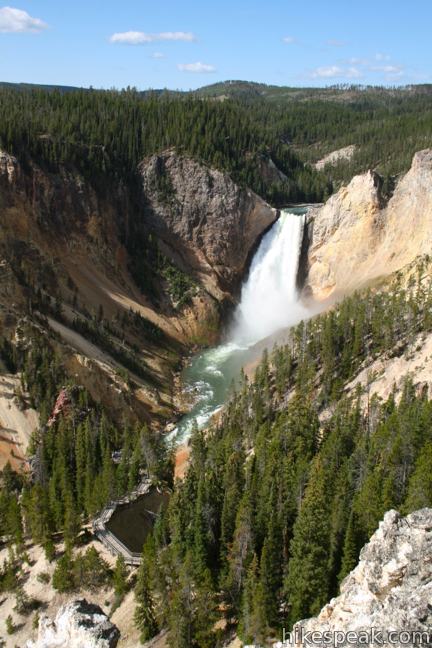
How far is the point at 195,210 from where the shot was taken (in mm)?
104625

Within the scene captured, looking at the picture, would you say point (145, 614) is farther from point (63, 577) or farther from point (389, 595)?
point (389, 595)

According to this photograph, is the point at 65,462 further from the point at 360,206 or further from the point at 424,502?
the point at 360,206

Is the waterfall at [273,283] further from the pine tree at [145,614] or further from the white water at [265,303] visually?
the pine tree at [145,614]

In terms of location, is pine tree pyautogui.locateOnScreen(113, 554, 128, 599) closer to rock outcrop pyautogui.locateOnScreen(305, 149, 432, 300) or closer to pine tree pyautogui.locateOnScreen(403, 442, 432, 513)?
pine tree pyautogui.locateOnScreen(403, 442, 432, 513)

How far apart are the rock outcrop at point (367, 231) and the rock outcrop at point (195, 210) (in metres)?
14.4

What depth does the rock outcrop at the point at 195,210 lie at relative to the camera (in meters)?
104

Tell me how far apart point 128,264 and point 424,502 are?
70366 millimetres

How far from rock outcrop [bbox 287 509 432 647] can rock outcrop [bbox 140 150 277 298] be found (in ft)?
273

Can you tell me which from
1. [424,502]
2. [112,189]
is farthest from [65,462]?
[112,189]

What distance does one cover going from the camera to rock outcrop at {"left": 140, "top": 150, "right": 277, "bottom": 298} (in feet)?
342

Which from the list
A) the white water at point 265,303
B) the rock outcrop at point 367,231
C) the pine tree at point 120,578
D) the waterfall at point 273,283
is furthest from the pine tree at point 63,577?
the waterfall at point 273,283

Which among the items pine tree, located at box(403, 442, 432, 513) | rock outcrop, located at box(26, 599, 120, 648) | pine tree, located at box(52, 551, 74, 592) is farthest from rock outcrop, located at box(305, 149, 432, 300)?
rock outcrop, located at box(26, 599, 120, 648)

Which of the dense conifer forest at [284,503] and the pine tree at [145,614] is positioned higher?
the dense conifer forest at [284,503]

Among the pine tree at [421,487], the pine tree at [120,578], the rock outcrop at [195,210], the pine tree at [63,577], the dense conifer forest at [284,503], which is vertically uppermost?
the rock outcrop at [195,210]
